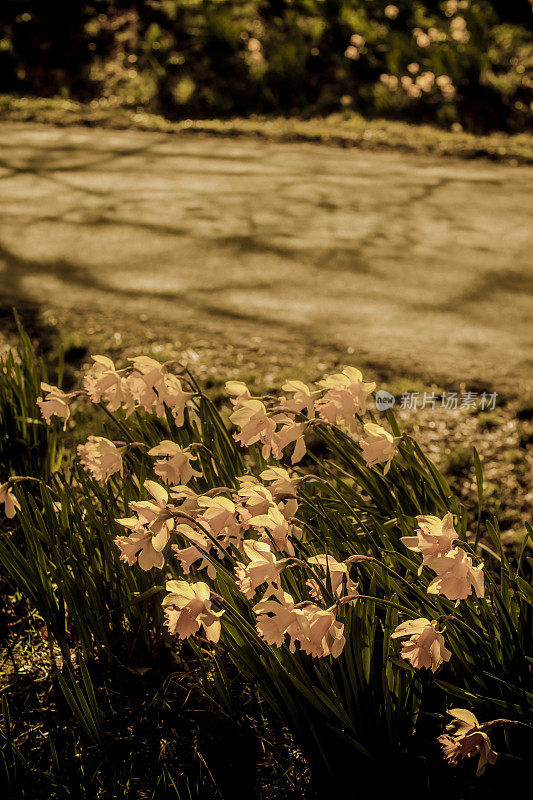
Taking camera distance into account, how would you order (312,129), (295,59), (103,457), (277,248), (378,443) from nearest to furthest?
(378,443) < (103,457) < (277,248) < (312,129) < (295,59)

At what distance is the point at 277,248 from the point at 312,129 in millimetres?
2313

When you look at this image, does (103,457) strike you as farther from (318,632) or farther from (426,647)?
(426,647)

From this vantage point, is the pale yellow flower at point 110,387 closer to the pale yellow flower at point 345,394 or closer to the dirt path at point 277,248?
the pale yellow flower at point 345,394

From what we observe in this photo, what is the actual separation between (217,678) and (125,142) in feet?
16.5

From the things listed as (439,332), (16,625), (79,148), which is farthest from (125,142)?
(16,625)

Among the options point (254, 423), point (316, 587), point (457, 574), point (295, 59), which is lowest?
point (316, 587)

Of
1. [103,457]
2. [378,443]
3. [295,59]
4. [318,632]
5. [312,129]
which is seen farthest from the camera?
[295,59]

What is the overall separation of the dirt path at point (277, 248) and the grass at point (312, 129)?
7.5 inches

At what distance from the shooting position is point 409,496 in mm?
1731

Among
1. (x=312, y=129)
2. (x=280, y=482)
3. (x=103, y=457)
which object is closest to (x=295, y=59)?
(x=312, y=129)

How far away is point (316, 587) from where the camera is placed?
1.40 m

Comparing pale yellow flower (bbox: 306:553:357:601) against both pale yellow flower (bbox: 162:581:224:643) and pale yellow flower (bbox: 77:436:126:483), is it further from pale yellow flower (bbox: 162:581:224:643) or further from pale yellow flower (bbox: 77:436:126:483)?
pale yellow flower (bbox: 77:436:126:483)

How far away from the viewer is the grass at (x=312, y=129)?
5.79 metres

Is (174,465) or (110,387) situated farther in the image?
(110,387)
